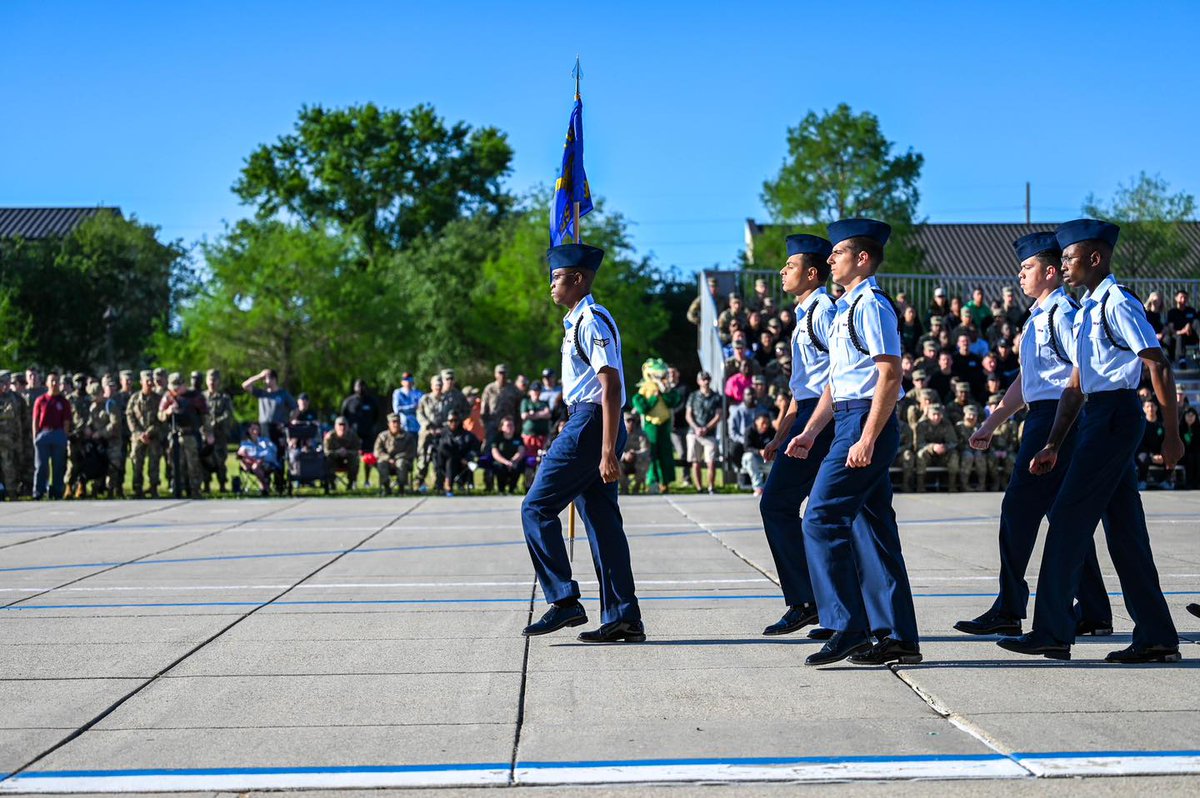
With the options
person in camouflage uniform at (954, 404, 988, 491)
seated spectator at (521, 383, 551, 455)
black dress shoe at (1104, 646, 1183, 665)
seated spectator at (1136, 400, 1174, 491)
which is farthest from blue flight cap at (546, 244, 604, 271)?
seated spectator at (1136, 400, 1174, 491)

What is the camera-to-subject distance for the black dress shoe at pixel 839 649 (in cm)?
632

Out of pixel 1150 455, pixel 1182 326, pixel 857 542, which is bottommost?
pixel 1150 455

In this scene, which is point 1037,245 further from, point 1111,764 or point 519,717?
point 519,717

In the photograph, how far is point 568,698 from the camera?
225 inches

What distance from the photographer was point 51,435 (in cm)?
2053

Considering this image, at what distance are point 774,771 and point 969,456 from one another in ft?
57.3

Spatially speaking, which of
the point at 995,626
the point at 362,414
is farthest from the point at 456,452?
the point at 995,626

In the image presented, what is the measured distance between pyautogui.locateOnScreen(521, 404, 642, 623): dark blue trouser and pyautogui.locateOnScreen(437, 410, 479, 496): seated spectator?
13.9 meters

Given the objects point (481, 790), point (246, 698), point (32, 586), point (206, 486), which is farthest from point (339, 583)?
point (206, 486)

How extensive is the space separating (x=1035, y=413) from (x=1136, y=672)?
1.51 m

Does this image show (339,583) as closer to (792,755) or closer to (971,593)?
(971,593)

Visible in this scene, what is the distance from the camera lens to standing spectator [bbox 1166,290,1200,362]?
25.6 m

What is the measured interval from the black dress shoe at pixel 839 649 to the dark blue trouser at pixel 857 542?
0.13 feet

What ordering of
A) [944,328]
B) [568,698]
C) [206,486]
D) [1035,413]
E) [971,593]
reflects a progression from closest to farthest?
[568,698], [1035,413], [971,593], [206,486], [944,328]
